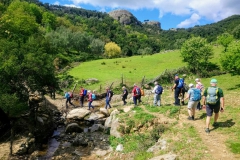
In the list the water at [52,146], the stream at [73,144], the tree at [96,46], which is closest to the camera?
the water at [52,146]

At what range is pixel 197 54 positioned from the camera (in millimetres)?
46250

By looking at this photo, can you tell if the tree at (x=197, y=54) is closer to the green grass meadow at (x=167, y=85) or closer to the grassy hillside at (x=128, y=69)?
the green grass meadow at (x=167, y=85)

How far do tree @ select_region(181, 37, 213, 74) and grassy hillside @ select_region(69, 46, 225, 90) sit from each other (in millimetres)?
4949

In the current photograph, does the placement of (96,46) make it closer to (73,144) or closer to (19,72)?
(73,144)

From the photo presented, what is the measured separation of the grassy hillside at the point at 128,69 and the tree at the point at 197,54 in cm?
495

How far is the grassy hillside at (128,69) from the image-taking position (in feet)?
148

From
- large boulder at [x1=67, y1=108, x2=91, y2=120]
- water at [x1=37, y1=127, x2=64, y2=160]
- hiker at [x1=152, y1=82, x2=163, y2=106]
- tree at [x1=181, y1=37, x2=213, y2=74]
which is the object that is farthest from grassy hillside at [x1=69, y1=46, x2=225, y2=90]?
hiker at [x1=152, y1=82, x2=163, y2=106]

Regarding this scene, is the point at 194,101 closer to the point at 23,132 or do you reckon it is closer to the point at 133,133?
the point at 133,133

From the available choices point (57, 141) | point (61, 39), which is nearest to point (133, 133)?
point (57, 141)

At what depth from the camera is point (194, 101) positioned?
14734mm

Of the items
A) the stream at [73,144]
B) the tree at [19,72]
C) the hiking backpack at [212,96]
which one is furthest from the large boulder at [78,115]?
the hiking backpack at [212,96]

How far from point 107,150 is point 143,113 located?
14.2 feet

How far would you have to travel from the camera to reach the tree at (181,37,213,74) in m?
46.2

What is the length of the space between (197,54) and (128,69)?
1679 centimetres
